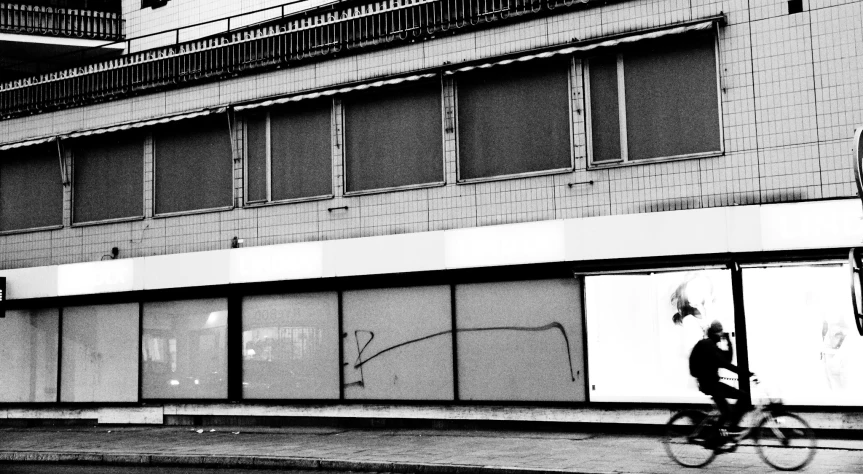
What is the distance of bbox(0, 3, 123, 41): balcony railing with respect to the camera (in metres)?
21.5

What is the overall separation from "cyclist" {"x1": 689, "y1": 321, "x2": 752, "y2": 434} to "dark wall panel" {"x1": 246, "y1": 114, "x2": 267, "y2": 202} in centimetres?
939

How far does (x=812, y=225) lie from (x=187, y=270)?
11120 millimetres

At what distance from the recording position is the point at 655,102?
14461mm

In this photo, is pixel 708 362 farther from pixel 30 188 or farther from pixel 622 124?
pixel 30 188

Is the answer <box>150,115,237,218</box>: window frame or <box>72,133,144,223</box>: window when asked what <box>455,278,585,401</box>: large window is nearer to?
<box>150,115,237,218</box>: window frame

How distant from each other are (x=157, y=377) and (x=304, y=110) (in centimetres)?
597

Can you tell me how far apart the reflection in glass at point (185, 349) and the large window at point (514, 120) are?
226 inches

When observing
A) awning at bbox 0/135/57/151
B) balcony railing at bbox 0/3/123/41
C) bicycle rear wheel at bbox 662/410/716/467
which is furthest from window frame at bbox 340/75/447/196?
balcony railing at bbox 0/3/123/41

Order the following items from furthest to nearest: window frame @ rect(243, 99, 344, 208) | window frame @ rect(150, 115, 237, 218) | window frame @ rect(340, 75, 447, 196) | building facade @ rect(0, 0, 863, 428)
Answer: window frame @ rect(150, 115, 237, 218), window frame @ rect(243, 99, 344, 208), window frame @ rect(340, 75, 447, 196), building facade @ rect(0, 0, 863, 428)

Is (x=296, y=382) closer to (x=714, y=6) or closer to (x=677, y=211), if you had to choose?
(x=677, y=211)

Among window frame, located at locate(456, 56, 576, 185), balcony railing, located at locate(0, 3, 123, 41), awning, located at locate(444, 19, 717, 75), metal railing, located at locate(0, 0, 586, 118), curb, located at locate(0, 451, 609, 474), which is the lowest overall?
curb, located at locate(0, 451, 609, 474)

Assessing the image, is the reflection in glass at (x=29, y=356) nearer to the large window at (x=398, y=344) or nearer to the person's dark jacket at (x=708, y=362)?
the large window at (x=398, y=344)

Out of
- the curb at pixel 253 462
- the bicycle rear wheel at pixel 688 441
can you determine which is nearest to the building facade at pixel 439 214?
the bicycle rear wheel at pixel 688 441

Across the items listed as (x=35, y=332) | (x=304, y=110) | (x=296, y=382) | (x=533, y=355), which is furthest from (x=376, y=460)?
(x=35, y=332)
